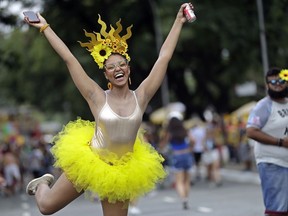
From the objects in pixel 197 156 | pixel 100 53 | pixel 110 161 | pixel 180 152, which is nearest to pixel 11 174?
pixel 197 156

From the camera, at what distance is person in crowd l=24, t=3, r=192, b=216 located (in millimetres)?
6641

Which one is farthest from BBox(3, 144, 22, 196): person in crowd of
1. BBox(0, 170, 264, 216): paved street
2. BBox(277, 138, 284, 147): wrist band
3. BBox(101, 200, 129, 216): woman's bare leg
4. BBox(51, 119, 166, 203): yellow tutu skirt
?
BBox(101, 200, 129, 216): woman's bare leg

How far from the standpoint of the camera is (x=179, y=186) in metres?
15.2

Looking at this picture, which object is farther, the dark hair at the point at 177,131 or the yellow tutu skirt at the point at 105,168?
the dark hair at the point at 177,131

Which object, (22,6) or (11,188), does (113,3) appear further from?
(11,188)

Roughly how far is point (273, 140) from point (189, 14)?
201cm

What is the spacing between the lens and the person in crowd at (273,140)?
27.3 ft

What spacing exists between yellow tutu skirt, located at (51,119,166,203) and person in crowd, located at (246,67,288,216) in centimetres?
170

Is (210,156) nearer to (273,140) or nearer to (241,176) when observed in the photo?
(241,176)

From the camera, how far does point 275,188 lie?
832cm

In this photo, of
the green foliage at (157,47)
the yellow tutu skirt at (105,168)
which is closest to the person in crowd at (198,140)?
the green foliage at (157,47)

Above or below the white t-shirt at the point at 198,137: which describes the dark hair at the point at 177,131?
above

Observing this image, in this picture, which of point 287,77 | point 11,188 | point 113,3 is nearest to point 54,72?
point 113,3

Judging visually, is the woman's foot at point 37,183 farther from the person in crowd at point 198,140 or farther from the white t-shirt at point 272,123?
the person in crowd at point 198,140
